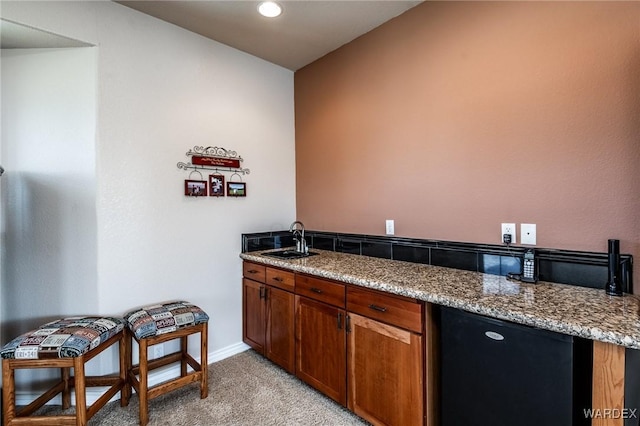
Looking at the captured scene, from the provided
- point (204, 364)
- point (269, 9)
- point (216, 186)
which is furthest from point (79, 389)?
point (269, 9)

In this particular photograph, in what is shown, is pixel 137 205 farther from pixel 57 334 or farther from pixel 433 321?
pixel 433 321

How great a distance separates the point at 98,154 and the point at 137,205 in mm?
413

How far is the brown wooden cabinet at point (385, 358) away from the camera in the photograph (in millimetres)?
1510

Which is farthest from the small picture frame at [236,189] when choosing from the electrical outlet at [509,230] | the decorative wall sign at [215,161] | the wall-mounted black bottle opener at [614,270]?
the wall-mounted black bottle opener at [614,270]

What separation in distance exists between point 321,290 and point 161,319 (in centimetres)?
103

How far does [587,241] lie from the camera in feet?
4.94

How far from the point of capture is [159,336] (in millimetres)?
1886

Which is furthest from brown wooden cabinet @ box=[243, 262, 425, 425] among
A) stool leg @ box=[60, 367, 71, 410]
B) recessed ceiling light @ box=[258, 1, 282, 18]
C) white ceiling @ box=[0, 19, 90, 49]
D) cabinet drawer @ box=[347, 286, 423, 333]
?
white ceiling @ box=[0, 19, 90, 49]

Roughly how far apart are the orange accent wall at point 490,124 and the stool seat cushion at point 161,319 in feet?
4.56

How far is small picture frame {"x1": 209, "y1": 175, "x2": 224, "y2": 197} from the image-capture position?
257cm

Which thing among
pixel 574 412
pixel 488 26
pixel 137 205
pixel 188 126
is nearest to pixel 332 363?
pixel 574 412

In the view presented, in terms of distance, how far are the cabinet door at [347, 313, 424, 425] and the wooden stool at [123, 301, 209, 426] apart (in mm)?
1025

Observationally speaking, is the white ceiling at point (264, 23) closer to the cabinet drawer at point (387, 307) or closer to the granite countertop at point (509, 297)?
the granite countertop at point (509, 297)

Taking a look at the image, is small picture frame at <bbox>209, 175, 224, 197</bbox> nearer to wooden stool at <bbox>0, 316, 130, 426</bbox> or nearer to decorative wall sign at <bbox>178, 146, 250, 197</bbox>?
A: decorative wall sign at <bbox>178, 146, 250, 197</bbox>
